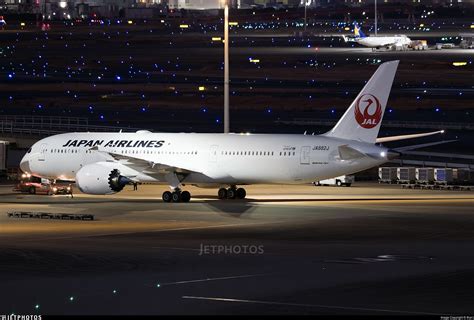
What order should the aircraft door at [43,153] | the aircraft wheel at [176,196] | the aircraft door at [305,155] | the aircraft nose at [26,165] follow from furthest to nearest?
the aircraft nose at [26,165] → the aircraft door at [43,153] → the aircraft wheel at [176,196] → the aircraft door at [305,155]

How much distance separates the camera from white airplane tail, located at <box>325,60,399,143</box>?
2379 inches

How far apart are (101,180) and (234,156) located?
6745 millimetres

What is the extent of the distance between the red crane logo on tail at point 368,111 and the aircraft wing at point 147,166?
8.85 metres

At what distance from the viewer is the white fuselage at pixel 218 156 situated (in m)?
60.0

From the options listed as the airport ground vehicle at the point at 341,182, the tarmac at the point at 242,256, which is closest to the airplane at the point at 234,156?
the tarmac at the point at 242,256

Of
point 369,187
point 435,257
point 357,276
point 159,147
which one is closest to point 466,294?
point 357,276

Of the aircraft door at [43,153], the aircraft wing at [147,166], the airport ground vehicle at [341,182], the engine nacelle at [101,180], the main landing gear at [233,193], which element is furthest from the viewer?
the airport ground vehicle at [341,182]

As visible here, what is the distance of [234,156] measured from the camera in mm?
62031

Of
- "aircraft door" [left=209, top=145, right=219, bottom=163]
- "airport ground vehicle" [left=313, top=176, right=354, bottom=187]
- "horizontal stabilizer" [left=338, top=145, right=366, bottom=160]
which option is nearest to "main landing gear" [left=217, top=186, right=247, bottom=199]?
"aircraft door" [left=209, top=145, right=219, bottom=163]

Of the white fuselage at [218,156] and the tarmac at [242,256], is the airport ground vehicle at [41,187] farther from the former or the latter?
the tarmac at [242,256]

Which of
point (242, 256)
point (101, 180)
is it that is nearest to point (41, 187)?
point (101, 180)

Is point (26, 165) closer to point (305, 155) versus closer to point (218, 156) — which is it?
point (218, 156)

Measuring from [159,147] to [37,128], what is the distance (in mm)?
34406

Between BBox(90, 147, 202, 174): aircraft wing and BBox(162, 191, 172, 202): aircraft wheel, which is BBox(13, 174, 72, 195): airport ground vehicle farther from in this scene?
BBox(162, 191, 172, 202): aircraft wheel
